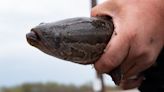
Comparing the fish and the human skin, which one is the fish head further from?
the human skin

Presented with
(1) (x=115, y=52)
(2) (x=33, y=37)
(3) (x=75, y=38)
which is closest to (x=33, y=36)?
(2) (x=33, y=37)

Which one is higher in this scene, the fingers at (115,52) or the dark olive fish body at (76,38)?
the dark olive fish body at (76,38)

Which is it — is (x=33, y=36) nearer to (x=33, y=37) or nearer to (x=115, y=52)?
(x=33, y=37)

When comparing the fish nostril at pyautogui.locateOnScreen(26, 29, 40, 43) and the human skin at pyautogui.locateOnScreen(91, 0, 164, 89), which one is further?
the human skin at pyautogui.locateOnScreen(91, 0, 164, 89)

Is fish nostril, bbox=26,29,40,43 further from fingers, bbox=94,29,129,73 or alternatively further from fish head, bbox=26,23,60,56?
fingers, bbox=94,29,129,73

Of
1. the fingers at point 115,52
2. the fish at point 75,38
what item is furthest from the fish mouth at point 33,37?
the fingers at point 115,52

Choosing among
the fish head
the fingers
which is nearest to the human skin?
the fingers

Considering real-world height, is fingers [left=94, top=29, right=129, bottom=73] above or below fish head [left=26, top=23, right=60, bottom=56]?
below

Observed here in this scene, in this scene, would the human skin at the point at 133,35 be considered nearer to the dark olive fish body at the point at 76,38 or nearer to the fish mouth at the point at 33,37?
the dark olive fish body at the point at 76,38
